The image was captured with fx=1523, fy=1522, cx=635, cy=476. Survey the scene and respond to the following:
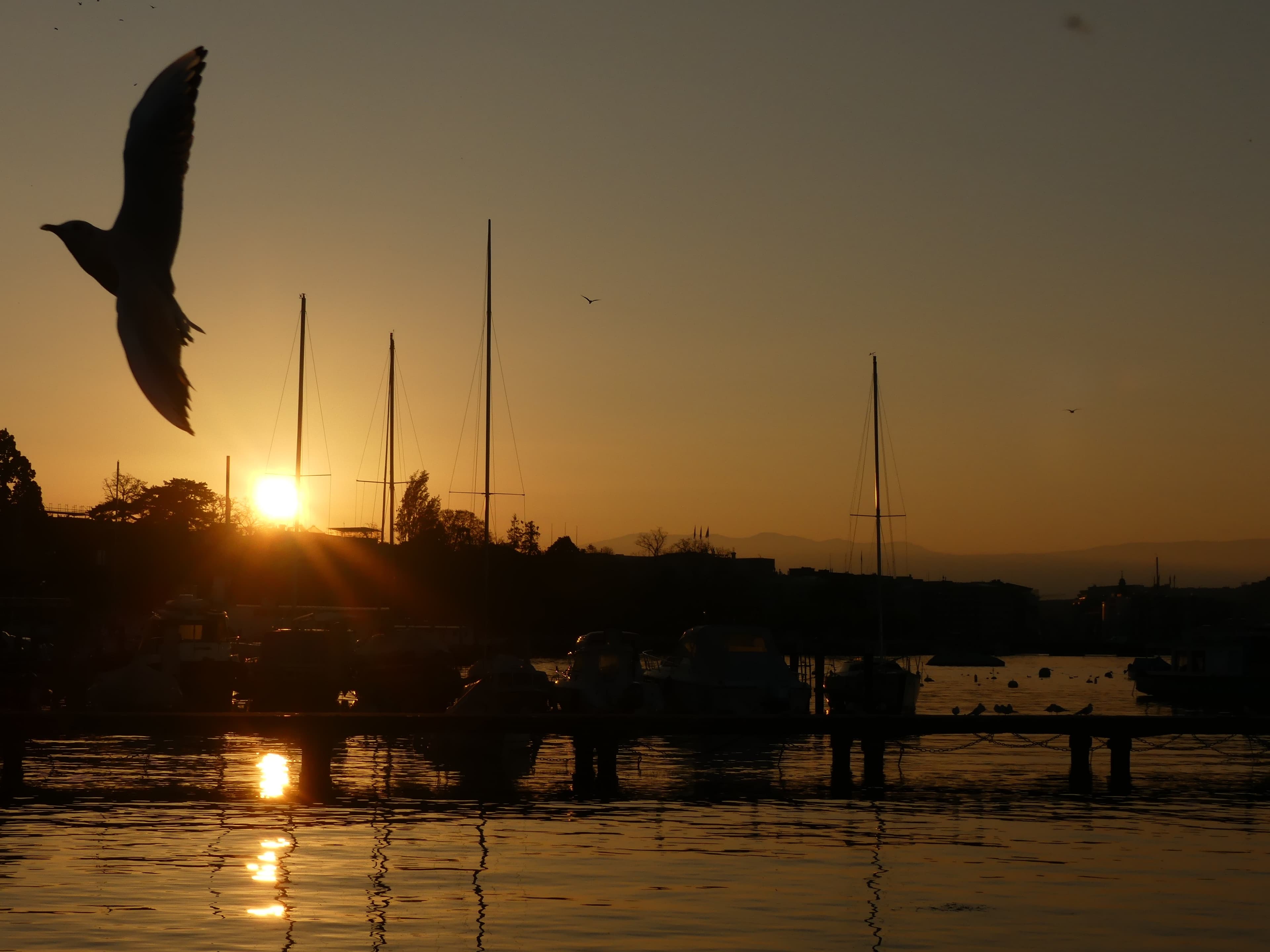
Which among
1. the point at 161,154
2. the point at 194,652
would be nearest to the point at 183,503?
the point at 194,652

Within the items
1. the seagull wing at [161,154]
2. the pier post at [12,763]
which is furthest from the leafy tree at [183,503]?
the seagull wing at [161,154]

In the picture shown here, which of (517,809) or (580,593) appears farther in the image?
(580,593)

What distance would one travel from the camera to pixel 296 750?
132ft

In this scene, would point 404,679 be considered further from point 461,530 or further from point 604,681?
point 461,530

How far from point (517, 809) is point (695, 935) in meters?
11.1

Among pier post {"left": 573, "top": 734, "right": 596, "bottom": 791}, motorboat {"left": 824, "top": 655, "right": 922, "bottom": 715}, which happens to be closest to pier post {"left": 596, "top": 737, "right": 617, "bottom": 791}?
Answer: pier post {"left": 573, "top": 734, "right": 596, "bottom": 791}

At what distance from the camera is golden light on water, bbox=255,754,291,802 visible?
99.3 feet

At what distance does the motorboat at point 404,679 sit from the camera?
4566cm

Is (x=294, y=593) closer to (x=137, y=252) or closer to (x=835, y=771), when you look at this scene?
(x=835, y=771)

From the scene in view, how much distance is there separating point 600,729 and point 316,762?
18.5 feet

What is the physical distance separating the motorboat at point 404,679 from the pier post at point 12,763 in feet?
52.7

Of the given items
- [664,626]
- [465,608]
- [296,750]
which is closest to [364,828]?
[296,750]

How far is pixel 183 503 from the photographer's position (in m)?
129

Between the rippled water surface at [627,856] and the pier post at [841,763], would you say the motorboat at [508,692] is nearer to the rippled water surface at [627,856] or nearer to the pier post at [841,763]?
the rippled water surface at [627,856]
